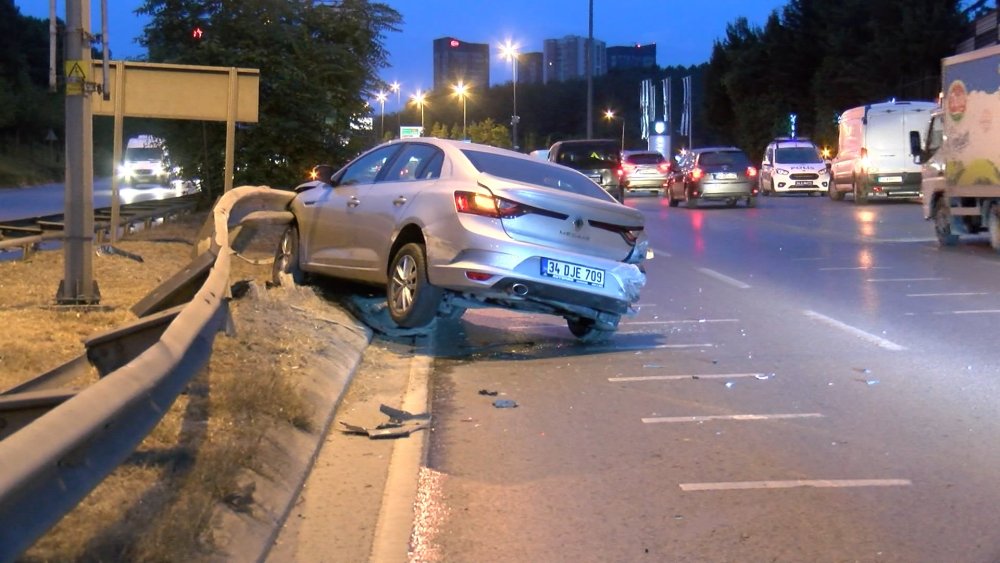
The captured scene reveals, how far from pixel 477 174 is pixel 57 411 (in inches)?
246

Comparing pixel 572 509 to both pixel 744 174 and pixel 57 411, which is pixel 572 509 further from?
pixel 744 174

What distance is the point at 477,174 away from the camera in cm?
923

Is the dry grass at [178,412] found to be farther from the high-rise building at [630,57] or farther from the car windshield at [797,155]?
the high-rise building at [630,57]

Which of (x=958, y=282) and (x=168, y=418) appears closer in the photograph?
(x=168, y=418)

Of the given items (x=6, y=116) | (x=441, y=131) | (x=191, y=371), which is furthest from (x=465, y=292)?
(x=6, y=116)

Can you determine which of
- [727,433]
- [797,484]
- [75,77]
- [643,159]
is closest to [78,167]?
[75,77]

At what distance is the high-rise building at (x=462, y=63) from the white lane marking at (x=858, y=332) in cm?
7624

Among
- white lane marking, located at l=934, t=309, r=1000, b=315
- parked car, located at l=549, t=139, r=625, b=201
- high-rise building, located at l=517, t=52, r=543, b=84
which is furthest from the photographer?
high-rise building, located at l=517, t=52, r=543, b=84

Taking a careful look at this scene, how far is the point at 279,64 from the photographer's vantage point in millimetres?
21281

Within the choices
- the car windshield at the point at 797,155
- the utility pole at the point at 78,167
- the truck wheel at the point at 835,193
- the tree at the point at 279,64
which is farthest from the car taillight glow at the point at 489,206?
the car windshield at the point at 797,155

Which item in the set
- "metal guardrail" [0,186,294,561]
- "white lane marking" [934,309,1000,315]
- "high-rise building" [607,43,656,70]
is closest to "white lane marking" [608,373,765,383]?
"metal guardrail" [0,186,294,561]

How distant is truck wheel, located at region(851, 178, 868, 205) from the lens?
34.0 meters

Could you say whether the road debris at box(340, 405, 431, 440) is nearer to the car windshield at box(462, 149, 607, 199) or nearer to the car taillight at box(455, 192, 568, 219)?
the car taillight at box(455, 192, 568, 219)

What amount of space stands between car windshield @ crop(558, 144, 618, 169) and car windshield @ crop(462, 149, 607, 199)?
2459cm
